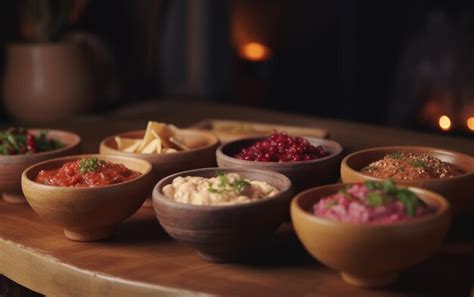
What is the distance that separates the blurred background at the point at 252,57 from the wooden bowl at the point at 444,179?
6.57ft

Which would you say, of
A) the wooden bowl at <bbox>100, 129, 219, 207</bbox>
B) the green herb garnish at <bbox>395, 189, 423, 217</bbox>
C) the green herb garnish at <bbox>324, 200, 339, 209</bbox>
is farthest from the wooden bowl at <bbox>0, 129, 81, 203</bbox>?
the green herb garnish at <bbox>395, 189, 423, 217</bbox>

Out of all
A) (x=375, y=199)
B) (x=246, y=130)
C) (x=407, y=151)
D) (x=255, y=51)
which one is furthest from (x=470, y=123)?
(x=375, y=199)

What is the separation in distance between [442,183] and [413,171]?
0.11 m

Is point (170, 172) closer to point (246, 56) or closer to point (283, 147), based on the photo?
point (283, 147)

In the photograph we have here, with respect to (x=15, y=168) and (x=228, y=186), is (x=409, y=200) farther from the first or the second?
(x=15, y=168)

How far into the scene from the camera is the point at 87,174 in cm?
205

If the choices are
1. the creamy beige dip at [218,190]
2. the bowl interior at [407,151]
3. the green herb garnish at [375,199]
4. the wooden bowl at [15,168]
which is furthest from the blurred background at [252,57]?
the green herb garnish at [375,199]

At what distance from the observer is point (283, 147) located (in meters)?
2.13

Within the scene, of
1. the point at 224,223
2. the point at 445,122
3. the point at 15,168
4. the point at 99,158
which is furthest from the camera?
the point at 445,122

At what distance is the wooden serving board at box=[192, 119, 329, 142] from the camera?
274 cm

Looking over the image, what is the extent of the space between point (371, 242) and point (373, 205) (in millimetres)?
89

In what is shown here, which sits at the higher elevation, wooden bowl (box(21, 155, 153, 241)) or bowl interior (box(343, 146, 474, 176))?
bowl interior (box(343, 146, 474, 176))

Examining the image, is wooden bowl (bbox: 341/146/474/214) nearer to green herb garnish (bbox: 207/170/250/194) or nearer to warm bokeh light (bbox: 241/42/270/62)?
green herb garnish (bbox: 207/170/250/194)

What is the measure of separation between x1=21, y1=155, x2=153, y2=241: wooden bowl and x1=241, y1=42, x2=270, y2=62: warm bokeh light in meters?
2.72
